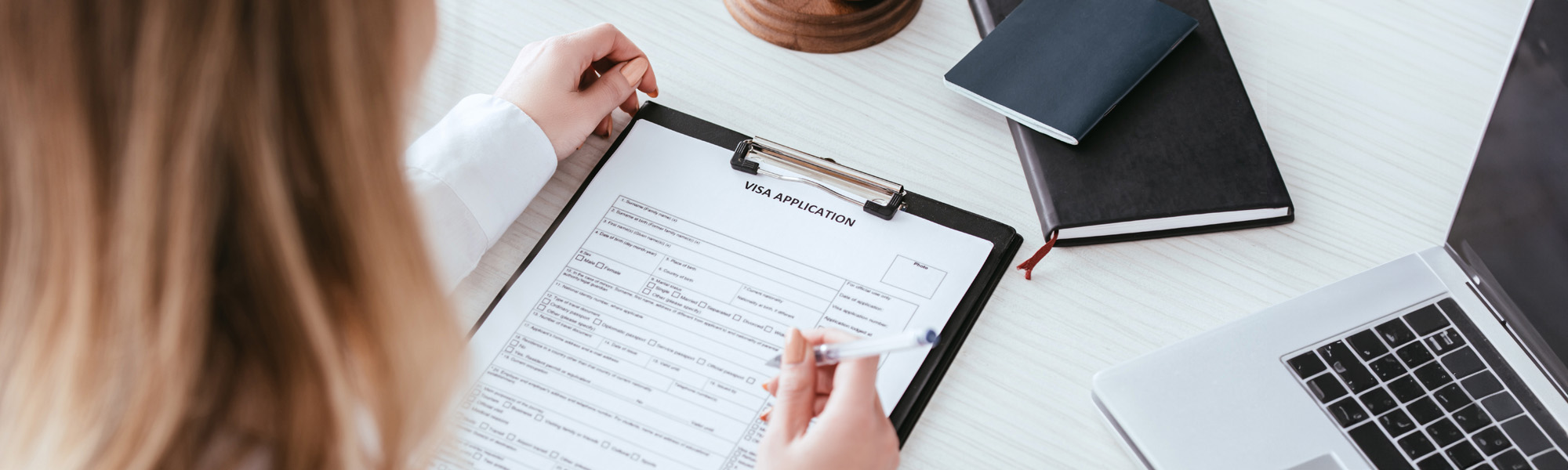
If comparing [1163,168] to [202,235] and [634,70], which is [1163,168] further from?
[202,235]

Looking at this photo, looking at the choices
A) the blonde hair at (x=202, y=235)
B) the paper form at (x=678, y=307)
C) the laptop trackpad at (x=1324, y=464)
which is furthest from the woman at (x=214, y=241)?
the laptop trackpad at (x=1324, y=464)

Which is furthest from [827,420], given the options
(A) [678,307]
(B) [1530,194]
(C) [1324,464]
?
(B) [1530,194]

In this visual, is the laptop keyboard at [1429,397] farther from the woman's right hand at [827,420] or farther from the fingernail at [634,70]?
the fingernail at [634,70]

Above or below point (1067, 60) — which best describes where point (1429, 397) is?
below

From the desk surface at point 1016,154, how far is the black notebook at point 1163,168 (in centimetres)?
2

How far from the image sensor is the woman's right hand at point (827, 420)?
0.51 m

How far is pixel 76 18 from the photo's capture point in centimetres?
32

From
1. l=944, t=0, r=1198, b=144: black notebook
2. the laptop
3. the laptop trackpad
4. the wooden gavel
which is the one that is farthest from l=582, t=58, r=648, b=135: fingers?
the laptop trackpad

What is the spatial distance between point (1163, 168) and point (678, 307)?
34 centimetres

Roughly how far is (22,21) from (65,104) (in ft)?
0.09

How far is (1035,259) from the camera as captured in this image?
2.12 feet

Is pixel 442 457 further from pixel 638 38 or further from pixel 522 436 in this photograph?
pixel 638 38

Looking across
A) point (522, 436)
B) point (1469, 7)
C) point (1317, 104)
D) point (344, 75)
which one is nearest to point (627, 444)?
point (522, 436)

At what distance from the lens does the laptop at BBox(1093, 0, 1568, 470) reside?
55 centimetres
